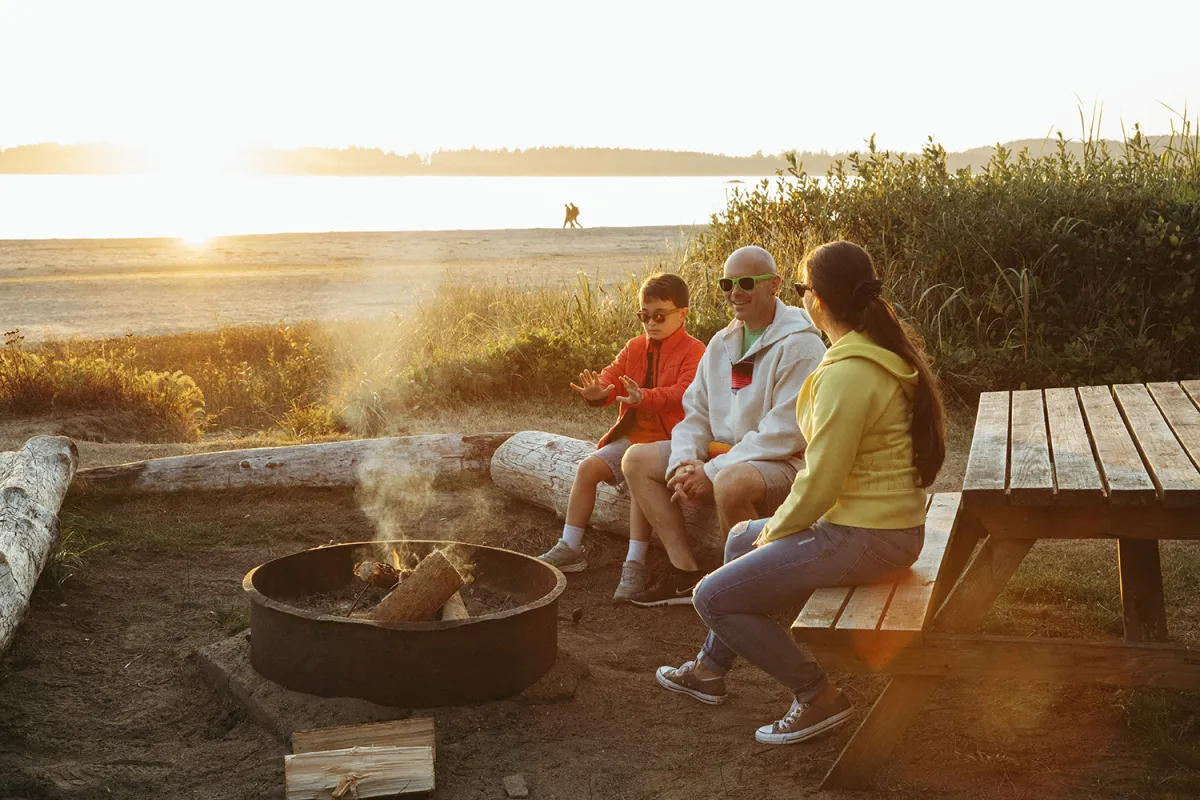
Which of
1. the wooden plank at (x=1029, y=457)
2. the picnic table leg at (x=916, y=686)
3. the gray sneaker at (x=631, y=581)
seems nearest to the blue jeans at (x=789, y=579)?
the picnic table leg at (x=916, y=686)

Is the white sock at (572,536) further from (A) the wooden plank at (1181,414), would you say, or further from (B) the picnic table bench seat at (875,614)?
(A) the wooden plank at (1181,414)

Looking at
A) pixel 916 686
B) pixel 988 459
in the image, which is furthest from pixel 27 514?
pixel 988 459

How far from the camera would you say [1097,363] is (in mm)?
8922

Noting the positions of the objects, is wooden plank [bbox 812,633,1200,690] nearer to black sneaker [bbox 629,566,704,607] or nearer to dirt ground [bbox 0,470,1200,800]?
dirt ground [bbox 0,470,1200,800]

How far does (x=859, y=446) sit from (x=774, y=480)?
50.5 inches

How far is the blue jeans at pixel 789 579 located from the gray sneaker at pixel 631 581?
1508mm

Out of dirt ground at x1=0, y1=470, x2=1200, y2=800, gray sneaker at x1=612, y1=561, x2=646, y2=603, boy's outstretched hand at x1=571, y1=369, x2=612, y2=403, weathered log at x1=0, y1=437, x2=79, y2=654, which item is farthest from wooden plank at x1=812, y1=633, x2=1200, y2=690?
weathered log at x1=0, y1=437, x2=79, y2=654

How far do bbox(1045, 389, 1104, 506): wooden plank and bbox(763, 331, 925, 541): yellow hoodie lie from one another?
0.47 meters

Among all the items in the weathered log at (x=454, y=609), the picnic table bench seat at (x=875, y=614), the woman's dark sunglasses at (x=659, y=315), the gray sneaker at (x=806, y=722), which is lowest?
the gray sneaker at (x=806, y=722)

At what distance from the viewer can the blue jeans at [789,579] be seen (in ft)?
11.7

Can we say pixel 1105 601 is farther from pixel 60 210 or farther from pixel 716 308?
pixel 60 210

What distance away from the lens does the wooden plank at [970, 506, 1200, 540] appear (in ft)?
9.96

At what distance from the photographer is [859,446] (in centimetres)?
345

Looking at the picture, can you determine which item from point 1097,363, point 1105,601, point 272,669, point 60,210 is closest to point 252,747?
point 272,669
